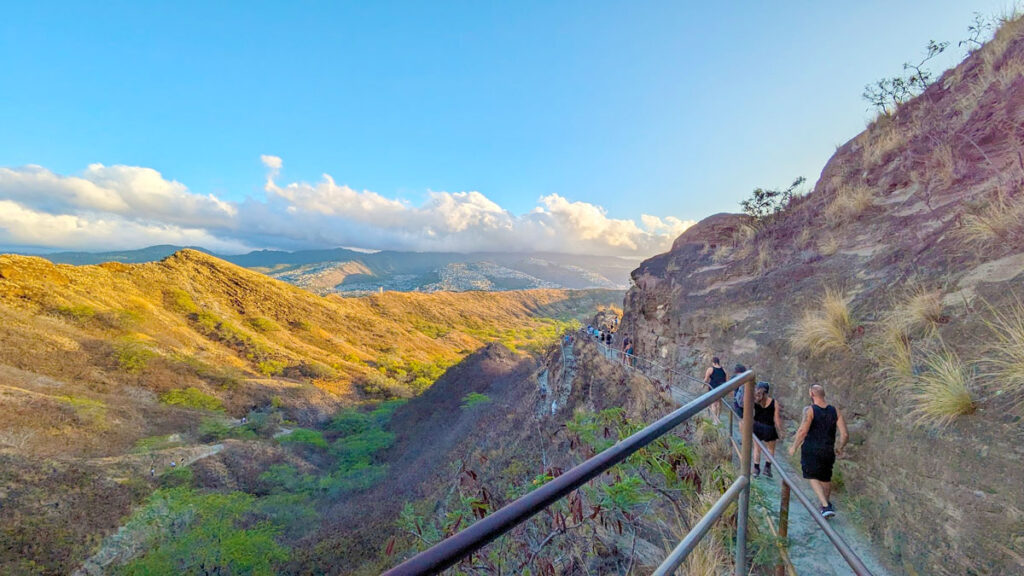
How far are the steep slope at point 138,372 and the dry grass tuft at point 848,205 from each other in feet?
75.0

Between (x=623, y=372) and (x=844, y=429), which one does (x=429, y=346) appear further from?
(x=844, y=429)

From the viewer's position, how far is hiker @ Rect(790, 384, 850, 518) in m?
4.29

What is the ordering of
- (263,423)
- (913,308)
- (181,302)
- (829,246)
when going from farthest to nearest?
(181,302), (263,423), (829,246), (913,308)

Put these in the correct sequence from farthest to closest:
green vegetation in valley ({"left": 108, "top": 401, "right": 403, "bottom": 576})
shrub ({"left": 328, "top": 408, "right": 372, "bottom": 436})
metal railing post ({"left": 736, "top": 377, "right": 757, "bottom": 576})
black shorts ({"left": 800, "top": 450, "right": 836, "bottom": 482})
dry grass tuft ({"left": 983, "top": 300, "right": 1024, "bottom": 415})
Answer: shrub ({"left": 328, "top": 408, "right": 372, "bottom": 436}) < green vegetation in valley ({"left": 108, "top": 401, "right": 403, "bottom": 576}) < black shorts ({"left": 800, "top": 450, "right": 836, "bottom": 482}) < dry grass tuft ({"left": 983, "top": 300, "right": 1024, "bottom": 415}) < metal railing post ({"left": 736, "top": 377, "right": 757, "bottom": 576})

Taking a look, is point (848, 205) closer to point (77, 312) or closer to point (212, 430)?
point (212, 430)

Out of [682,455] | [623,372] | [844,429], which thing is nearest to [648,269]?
[623,372]

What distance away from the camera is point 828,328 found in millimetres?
6129

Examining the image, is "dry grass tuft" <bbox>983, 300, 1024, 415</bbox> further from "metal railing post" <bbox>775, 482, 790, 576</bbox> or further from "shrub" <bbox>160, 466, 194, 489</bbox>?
"shrub" <bbox>160, 466, 194, 489</bbox>

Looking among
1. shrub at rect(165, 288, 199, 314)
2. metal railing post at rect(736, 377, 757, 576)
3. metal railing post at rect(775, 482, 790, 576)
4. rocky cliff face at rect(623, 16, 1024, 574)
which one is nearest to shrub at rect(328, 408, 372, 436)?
shrub at rect(165, 288, 199, 314)

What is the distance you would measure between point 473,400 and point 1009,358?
91.7 ft

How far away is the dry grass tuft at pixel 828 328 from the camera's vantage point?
601 cm

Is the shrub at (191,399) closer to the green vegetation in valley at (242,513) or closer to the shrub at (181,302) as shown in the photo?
the green vegetation in valley at (242,513)

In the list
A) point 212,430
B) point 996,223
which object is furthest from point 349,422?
point 996,223

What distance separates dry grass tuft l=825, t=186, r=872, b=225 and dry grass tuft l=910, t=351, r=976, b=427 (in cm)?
660
